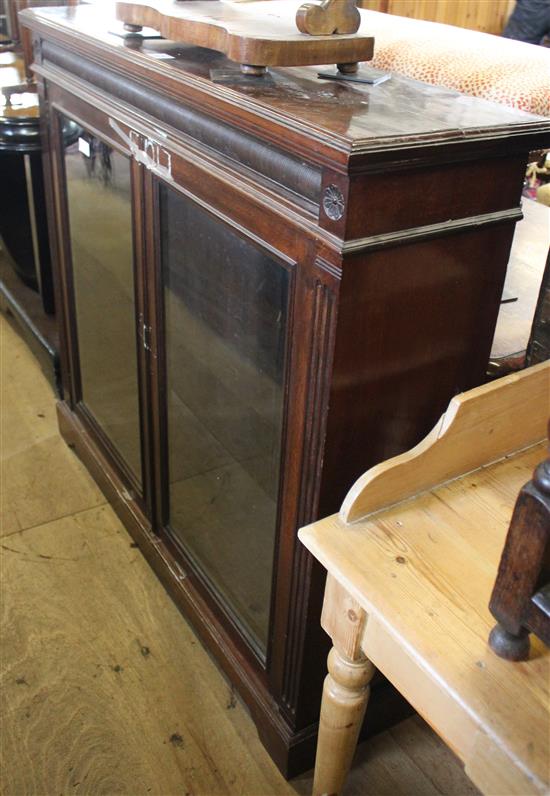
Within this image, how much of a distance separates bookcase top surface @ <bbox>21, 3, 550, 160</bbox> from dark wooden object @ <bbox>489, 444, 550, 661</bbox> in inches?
15.4

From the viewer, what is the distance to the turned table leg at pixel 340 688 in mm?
968

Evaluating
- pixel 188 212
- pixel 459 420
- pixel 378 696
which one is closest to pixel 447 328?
pixel 459 420

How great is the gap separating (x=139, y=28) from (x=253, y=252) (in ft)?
1.76

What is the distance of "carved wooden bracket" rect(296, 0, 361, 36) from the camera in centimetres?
104

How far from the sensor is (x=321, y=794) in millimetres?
1224

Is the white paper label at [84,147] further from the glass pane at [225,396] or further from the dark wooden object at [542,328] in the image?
the dark wooden object at [542,328]

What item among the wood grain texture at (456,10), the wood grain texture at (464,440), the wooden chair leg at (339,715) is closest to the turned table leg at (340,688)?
the wooden chair leg at (339,715)

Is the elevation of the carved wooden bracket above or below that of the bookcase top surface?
above

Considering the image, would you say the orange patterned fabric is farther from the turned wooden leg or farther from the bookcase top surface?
the turned wooden leg

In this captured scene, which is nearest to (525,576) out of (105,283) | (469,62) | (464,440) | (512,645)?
(512,645)

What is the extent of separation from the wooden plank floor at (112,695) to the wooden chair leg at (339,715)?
→ 22 cm

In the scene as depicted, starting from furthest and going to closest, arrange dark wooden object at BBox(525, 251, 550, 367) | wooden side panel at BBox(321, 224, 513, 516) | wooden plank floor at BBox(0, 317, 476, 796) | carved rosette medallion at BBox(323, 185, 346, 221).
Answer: wooden plank floor at BBox(0, 317, 476, 796), dark wooden object at BBox(525, 251, 550, 367), wooden side panel at BBox(321, 224, 513, 516), carved rosette medallion at BBox(323, 185, 346, 221)

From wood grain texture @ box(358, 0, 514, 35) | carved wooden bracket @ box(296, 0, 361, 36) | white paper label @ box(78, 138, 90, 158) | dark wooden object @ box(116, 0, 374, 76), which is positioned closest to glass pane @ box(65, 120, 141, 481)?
white paper label @ box(78, 138, 90, 158)

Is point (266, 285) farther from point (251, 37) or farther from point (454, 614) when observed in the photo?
point (454, 614)
